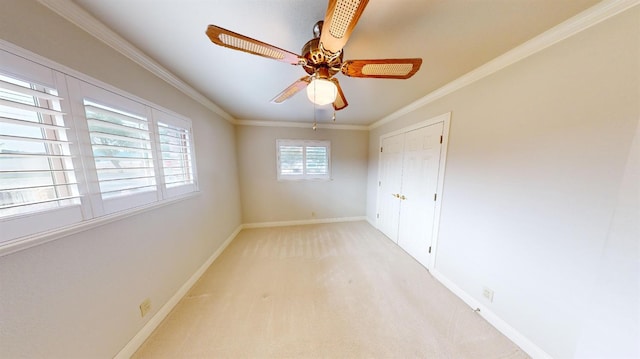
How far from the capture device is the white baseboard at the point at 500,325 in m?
1.25

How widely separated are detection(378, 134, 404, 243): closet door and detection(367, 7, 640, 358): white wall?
1121 mm

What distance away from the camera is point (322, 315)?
5.16 feet

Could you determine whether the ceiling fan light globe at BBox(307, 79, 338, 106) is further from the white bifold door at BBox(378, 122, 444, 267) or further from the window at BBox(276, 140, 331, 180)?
the window at BBox(276, 140, 331, 180)

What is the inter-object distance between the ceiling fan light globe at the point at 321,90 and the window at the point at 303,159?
2.37m

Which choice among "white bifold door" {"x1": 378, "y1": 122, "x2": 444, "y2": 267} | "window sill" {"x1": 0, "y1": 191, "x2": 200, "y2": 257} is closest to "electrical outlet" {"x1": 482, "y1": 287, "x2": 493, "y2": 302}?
"white bifold door" {"x1": 378, "y1": 122, "x2": 444, "y2": 267}

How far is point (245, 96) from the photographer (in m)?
2.21

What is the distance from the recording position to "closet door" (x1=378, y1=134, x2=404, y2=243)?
2852 millimetres

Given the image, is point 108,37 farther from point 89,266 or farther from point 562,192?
point 562,192

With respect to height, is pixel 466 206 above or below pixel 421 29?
below

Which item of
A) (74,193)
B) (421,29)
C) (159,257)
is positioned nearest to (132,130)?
(74,193)

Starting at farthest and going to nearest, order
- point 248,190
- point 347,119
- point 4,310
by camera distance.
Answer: point 248,190, point 347,119, point 4,310

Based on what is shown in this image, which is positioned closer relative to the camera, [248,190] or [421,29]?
[421,29]

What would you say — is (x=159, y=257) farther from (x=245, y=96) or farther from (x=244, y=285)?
(x=245, y=96)

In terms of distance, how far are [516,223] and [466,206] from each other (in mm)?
410
